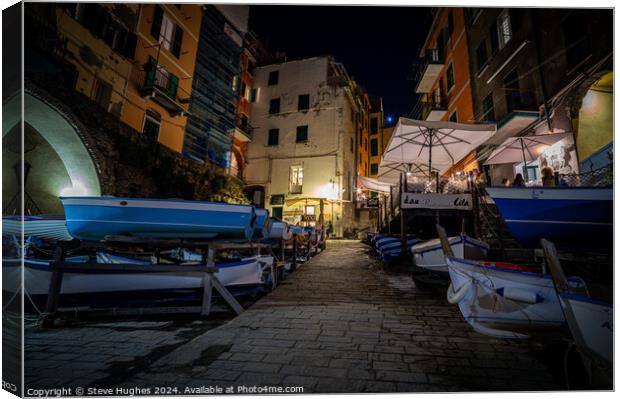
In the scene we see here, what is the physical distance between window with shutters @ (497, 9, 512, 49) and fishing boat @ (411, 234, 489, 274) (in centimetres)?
1107

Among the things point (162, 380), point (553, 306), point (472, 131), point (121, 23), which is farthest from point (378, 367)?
point (121, 23)

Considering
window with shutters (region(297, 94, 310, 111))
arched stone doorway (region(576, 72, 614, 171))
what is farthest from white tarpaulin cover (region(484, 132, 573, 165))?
window with shutters (region(297, 94, 310, 111))

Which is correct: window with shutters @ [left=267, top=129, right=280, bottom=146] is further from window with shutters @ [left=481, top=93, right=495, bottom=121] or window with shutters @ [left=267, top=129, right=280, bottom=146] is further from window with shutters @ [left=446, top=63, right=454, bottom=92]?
window with shutters @ [left=481, top=93, right=495, bottom=121]

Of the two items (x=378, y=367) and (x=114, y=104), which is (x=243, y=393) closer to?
(x=378, y=367)

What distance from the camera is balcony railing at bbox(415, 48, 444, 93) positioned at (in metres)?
17.1

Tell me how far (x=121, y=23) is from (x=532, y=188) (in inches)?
654

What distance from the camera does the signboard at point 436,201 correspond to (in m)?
8.41

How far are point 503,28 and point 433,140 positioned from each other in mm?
7522

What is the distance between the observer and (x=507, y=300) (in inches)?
126

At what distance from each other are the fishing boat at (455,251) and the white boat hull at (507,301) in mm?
2675

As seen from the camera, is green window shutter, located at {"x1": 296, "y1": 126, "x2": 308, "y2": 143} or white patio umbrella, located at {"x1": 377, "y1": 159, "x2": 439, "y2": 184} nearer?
white patio umbrella, located at {"x1": 377, "y1": 159, "x2": 439, "y2": 184}

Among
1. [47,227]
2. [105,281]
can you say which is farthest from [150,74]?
[105,281]

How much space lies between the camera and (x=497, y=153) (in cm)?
937

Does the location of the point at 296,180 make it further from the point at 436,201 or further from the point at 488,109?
the point at 436,201
